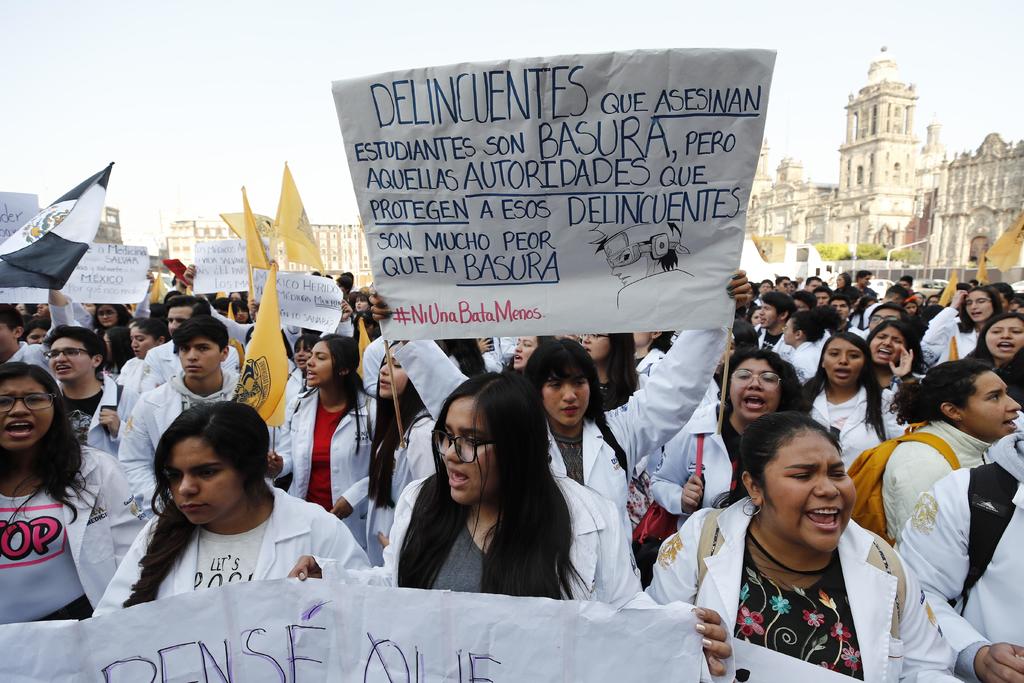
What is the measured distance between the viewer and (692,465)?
3.58 meters

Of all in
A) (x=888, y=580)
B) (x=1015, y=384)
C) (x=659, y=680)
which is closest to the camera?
Result: (x=659, y=680)

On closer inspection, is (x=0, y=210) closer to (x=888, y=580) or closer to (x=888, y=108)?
(x=888, y=580)

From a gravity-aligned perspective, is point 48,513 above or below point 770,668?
above

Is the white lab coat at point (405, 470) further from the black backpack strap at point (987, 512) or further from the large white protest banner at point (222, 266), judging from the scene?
the large white protest banner at point (222, 266)

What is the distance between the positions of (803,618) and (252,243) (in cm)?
665

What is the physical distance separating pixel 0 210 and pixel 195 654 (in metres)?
5.24

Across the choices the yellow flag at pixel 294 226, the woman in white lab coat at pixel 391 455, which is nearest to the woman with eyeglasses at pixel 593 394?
the woman in white lab coat at pixel 391 455

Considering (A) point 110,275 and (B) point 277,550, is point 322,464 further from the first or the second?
(A) point 110,275

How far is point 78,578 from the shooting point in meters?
2.70

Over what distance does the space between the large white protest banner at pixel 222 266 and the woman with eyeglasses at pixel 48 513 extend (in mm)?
7257

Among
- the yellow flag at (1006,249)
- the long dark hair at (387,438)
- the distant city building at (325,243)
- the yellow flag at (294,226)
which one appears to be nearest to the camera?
the long dark hair at (387,438)

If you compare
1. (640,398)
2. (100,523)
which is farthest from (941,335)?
(100,523)

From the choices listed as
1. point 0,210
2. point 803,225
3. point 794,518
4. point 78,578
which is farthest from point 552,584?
point 803,225

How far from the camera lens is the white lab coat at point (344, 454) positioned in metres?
3.88
